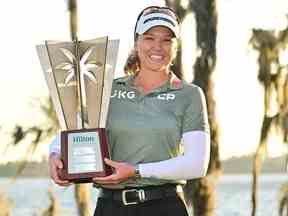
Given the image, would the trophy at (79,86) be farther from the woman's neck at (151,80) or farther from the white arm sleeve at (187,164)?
the white arm sleeve at (187,164)

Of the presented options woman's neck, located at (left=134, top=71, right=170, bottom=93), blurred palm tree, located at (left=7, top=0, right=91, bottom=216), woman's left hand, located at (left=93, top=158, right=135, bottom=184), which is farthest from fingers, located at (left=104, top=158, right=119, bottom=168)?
blurred palm tree, located at (left=7, top=0, right=91, bottom=216)

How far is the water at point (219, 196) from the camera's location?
10297 millimetres

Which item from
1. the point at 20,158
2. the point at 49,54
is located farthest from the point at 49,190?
the point at 49,54

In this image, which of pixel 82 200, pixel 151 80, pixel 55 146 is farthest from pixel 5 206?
pixel 151 80

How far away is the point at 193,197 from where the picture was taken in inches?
315

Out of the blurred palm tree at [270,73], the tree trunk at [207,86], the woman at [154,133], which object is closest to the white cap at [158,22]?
the woman at [154,133]

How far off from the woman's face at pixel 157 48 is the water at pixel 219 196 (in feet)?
6.41

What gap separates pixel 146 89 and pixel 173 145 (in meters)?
0.22

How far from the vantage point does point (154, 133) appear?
296cm

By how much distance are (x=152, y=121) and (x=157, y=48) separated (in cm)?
24

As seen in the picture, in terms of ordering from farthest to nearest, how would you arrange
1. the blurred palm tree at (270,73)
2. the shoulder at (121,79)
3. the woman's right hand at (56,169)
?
the blurred palm tree at (270,73) → the shoulder at (121,79) → the woman's right hand at (56,169)

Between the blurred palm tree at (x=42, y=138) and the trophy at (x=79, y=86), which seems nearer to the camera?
the trophy at (x=79, y=86)

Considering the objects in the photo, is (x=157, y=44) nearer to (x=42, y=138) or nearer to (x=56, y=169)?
(x=56, y=169)

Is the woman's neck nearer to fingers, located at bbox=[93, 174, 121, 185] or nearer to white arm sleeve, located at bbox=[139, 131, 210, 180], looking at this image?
white arm sleeve, located at bbox=[139, 131, 210, 180]
